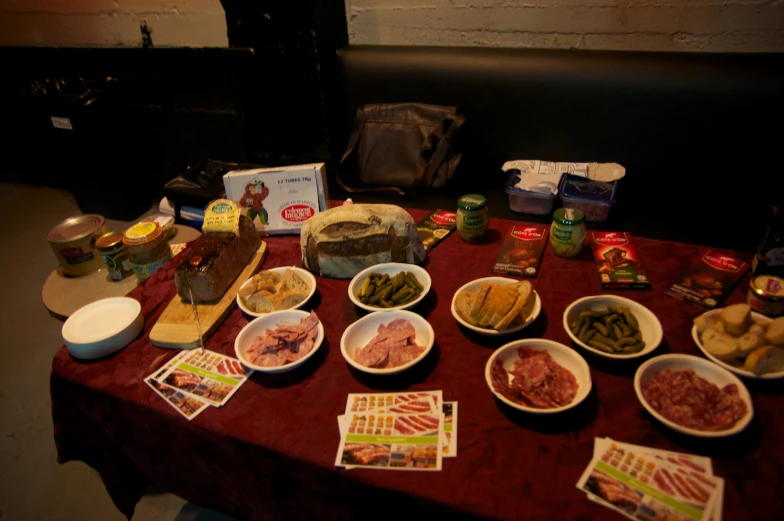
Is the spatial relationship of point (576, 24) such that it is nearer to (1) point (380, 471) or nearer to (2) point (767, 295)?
(2) point (767, 295)

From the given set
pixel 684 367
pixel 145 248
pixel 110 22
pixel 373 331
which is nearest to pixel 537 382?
pixel 684 367

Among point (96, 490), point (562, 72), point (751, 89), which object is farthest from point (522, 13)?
point (96, 490)

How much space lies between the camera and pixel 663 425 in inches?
37.2

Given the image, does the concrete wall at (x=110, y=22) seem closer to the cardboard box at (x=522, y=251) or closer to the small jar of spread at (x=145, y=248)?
the small jar of spread at (x=145, y=248)

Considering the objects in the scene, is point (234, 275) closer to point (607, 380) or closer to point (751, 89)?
point (607, 380)

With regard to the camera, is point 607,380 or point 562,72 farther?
point 562,72

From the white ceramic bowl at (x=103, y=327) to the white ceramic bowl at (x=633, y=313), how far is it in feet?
3.62

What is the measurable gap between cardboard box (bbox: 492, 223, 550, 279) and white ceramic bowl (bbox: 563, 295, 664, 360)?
215mm

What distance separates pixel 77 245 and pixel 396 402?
60.1 inches

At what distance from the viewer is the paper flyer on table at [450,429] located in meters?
0.93

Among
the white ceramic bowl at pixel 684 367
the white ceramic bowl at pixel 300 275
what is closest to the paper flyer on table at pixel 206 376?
the white ceramic bowl at pixel 300 275

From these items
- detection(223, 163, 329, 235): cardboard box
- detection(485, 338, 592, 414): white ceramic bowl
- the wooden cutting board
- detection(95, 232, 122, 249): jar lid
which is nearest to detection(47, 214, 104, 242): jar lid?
→ detection(95, 232, 122, 249): jar lid

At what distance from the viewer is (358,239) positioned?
56.7 inches

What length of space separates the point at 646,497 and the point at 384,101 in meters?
2.20
